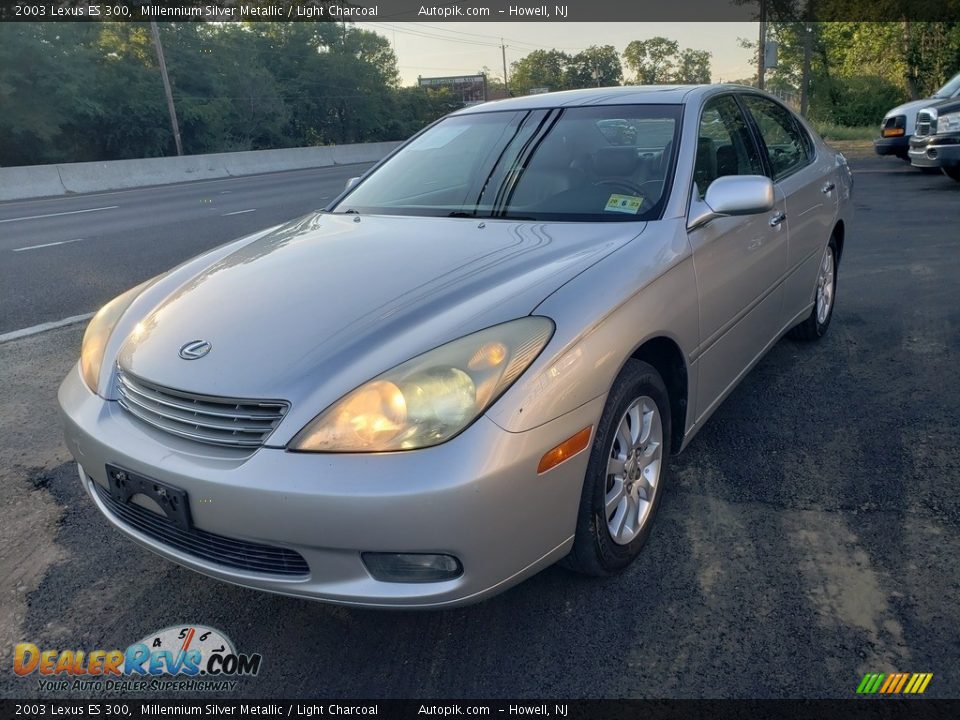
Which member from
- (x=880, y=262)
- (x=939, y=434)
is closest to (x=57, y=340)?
(x=939, y=434)

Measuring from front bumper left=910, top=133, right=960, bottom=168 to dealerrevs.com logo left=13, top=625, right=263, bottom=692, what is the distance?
12254 mm

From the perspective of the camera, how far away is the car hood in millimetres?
2166

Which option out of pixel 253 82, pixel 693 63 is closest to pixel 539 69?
pixel 693 63

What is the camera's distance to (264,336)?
234 cm

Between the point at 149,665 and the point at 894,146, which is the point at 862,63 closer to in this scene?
the point at 894,146

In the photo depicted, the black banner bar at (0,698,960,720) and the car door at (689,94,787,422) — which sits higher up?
the car door at (689,94,787,422)

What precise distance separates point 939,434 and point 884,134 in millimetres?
12877

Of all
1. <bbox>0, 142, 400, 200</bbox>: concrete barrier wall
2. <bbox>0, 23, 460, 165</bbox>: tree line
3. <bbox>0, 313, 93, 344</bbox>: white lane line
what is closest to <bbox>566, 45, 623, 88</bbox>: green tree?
<bbox>0, 23, 460, 165</bbox>: tree line

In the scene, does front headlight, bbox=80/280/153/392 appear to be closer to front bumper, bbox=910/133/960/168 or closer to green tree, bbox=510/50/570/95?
front bumper, bbox=910/133/960/168

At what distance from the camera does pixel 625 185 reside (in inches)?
124

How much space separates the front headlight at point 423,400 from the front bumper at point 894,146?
1411 cm

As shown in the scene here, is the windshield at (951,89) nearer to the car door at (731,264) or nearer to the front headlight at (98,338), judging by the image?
the car door at (731,264)

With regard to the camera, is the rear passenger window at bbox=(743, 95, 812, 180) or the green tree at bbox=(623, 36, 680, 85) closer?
the rear passenger window at bbox=(743, 95, 812, 180)

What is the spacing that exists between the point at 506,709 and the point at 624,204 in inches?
72.8
